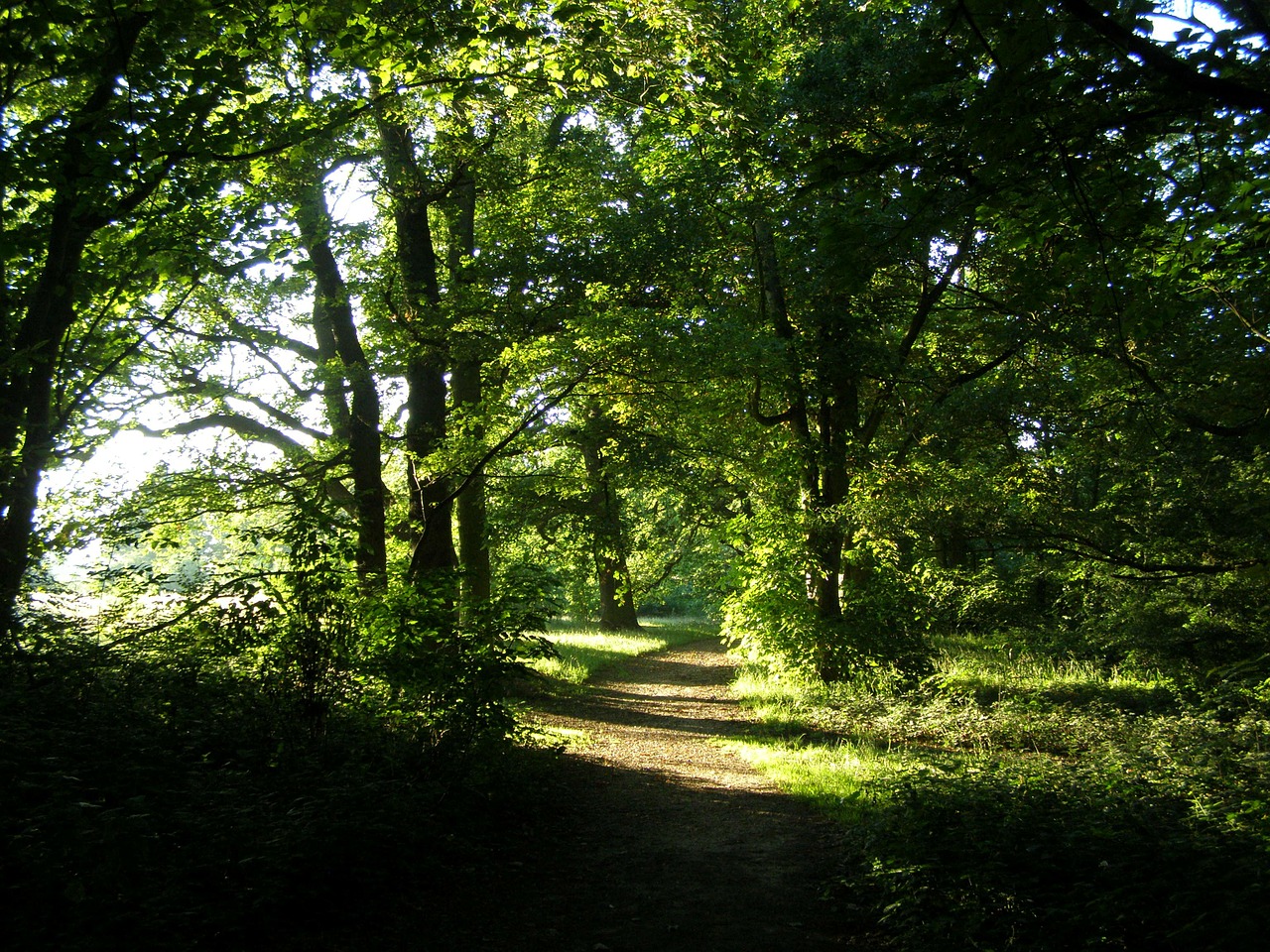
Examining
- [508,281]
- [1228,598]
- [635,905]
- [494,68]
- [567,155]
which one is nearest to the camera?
[635,905]

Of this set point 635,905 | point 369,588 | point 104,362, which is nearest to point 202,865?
point 635,905

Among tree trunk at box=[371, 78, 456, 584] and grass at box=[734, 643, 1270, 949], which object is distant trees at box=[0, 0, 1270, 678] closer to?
tree trunk at box=[371, 78, 456, 584]

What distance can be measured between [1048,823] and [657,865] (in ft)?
9.09

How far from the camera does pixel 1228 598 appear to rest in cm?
1202

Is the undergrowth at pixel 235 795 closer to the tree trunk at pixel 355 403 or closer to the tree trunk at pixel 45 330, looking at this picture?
the tree trunk at pixel 45 330

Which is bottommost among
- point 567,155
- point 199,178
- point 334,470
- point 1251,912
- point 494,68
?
point 1251,912

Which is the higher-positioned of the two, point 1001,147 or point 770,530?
point 1001,147

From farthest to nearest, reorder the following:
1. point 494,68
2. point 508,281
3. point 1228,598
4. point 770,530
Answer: point 770,530 → point 508,281 → point 1228,598 → point 494,68

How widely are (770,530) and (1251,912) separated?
1259 centimetres

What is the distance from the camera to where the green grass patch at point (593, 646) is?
18.6 metres

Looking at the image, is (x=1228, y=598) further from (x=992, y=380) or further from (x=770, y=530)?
(x=770, y=530)

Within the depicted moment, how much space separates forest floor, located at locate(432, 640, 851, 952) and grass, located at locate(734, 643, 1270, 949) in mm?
394

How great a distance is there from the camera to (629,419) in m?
13.5

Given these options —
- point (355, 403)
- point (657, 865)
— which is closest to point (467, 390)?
point (355, 403)
